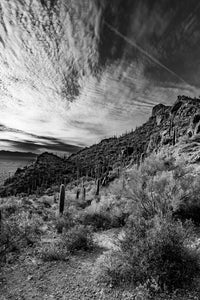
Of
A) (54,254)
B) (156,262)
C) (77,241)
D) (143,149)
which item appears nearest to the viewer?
(156,262)

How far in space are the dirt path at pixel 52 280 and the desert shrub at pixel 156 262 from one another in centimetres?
50

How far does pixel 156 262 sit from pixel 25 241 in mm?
6545

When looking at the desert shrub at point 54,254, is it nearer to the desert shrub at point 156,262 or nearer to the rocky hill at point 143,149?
the desert shrub at point 156,262

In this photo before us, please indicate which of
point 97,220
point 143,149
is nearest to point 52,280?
point 97,220

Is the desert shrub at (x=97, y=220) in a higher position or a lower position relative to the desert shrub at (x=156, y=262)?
lower

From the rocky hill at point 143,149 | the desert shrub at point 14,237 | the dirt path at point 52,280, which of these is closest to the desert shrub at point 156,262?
the dirt path at point 52,280

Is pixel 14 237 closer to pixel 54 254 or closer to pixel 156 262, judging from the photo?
pixel 54 254

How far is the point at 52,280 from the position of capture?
6.07 m

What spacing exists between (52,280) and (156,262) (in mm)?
3328

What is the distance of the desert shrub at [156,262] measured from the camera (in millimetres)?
5004

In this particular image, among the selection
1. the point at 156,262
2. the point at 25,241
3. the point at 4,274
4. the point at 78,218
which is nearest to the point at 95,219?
the point at 78,218

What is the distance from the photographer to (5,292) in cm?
554

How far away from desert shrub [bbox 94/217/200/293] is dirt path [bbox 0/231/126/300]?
0.50 meters

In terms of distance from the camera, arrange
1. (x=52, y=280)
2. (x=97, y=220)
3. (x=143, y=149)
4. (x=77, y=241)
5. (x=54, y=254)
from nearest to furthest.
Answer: (x=52, y=280) → (x=54, y=254) → (x=77, y=241) → (x=97, y=220) → (x=143, y=149)
